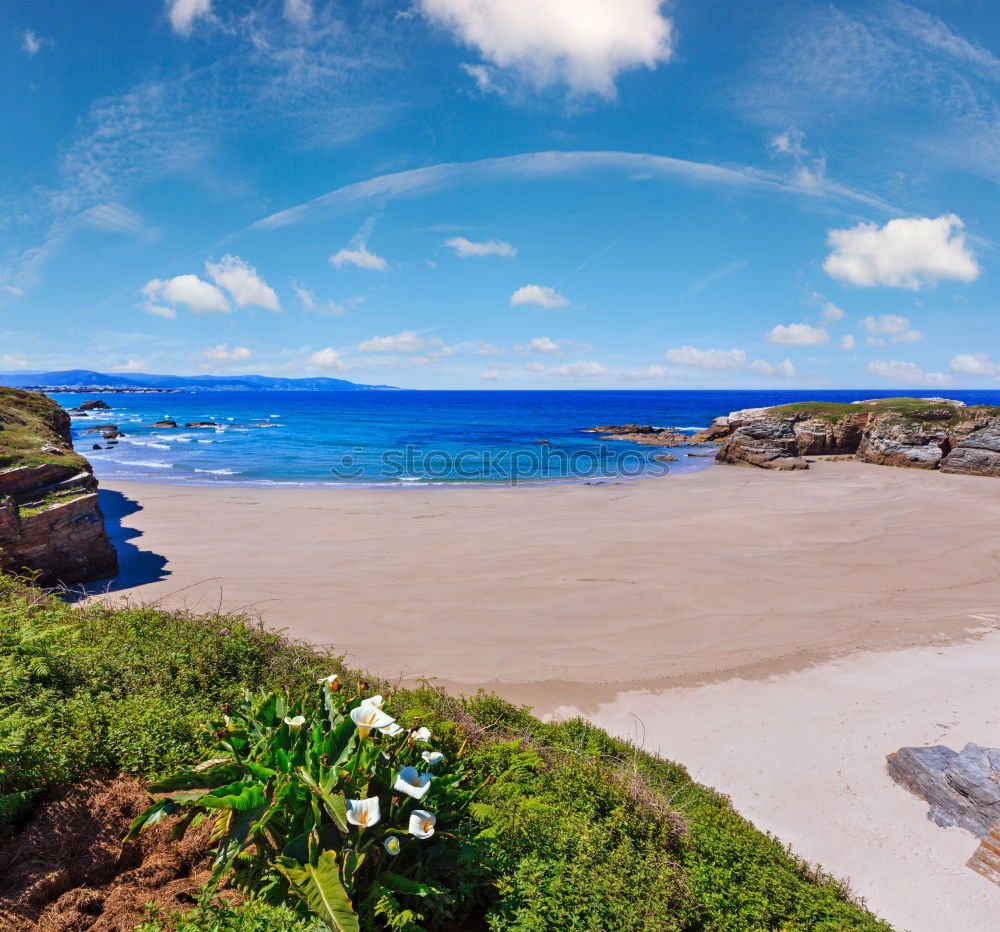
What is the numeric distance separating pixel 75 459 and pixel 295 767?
16.7m

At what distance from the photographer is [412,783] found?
3.10 meters

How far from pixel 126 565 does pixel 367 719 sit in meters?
15.5

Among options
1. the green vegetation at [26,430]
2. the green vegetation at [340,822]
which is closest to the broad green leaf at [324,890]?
the green vegetation at [340,822]

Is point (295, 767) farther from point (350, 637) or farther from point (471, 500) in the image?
point (471, 500)

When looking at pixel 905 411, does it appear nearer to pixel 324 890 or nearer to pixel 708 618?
pixel 708 618

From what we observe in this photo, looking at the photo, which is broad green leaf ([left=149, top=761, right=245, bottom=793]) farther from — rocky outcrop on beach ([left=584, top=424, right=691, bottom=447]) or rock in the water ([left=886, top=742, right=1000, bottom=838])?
rocky outcrop on beach ([left=584, top=424, right=691, bottom=447])

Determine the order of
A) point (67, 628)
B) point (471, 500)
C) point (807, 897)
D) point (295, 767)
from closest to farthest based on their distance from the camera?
1. point (295, 767)
2. point (807, 897)
3. point (67, 628)
4. point (471, 500)

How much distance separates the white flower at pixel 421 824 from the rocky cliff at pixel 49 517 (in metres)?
12.8

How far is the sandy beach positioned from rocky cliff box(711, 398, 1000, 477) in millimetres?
12431

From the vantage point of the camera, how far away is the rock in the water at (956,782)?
6297 millimetres

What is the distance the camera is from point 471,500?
88.2 feet

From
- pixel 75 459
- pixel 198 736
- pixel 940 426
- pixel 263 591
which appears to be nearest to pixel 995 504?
pixel 940 426

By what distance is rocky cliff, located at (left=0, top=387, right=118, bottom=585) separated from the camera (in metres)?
11.9

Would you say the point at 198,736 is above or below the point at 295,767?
below
